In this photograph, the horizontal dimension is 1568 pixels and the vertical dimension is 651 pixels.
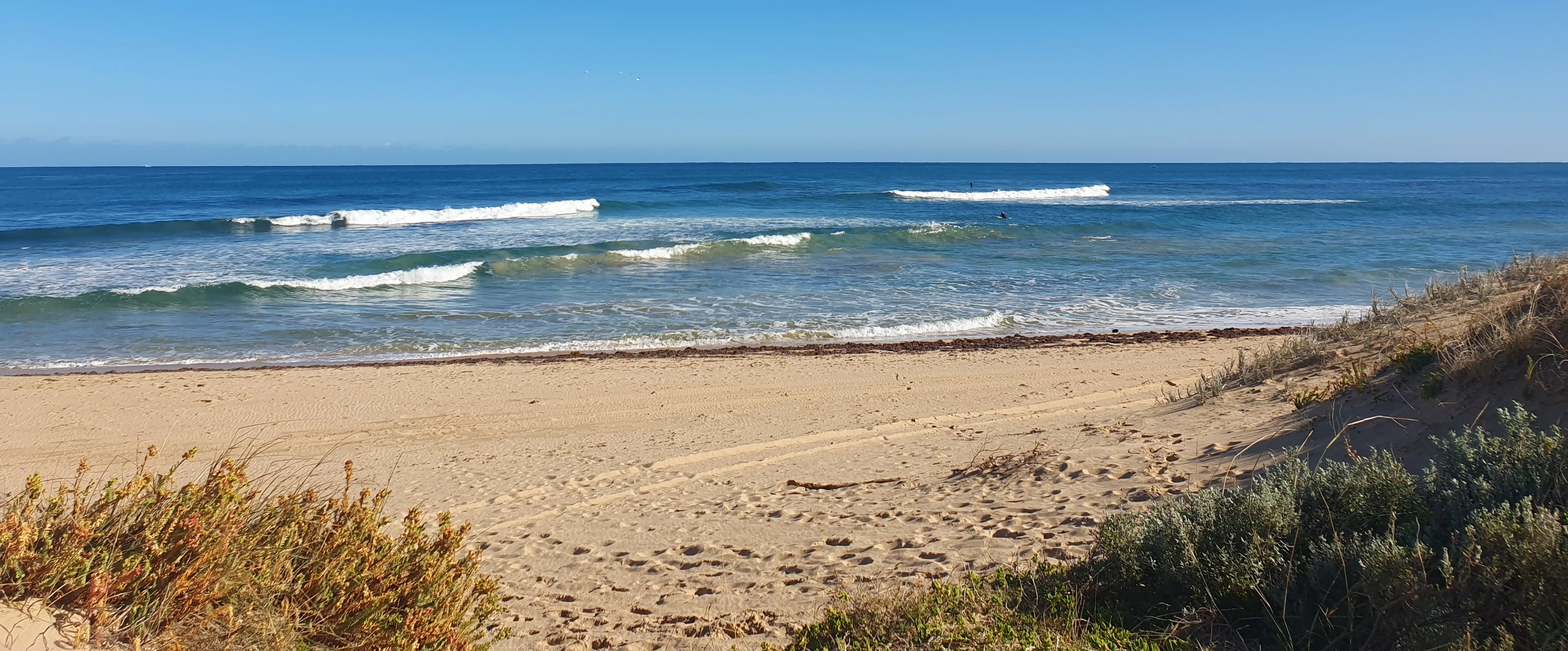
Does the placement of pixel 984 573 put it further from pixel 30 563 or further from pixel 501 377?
pixel 501 377

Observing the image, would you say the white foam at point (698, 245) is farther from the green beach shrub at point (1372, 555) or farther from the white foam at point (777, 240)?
the green beach shrub at point (1372, 555)

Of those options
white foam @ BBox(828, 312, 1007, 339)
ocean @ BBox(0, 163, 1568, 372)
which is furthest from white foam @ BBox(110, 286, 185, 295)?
white foam @ BBox(828, 312, 1007, 339)

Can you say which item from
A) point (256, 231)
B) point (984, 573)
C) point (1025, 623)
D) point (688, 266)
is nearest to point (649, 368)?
point (984, 573)

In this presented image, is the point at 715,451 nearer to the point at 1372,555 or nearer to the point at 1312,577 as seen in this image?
the point at 1312,577

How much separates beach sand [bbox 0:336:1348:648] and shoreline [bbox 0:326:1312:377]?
0.29 meters

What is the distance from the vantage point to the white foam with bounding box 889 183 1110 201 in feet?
182

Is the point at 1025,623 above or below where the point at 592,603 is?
above

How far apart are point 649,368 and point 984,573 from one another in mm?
7993

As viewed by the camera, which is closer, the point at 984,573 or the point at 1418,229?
the point at 984,573

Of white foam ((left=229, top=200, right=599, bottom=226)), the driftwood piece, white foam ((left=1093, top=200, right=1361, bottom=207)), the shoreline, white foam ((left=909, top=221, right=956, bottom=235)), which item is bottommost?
the shoreline

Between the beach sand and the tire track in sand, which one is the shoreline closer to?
the beach sand

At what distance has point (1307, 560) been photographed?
3270 millimetres

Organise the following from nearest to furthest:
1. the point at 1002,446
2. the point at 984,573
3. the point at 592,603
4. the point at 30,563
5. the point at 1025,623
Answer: the point at 30,563 < the point at 1025,623 < the point at 984,573 < the point at 592,603 < the point at 1002,446

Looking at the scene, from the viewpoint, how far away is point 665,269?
22.8m
